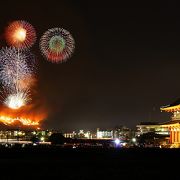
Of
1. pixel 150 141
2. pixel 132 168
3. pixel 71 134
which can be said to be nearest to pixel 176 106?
pixel 150 141

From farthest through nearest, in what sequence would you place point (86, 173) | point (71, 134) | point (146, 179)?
1. point (71, 134)
2. point (86, 173)
3. point (146, 179)

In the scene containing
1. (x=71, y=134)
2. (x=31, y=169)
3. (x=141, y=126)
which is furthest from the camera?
(x=71, y=134)

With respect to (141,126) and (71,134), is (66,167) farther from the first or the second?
(71,134)

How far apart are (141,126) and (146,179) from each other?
12230 centimetres

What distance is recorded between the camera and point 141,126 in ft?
469

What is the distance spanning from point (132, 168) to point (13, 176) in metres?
8.35

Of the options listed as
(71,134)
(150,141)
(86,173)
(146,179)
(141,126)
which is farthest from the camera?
(71,134)

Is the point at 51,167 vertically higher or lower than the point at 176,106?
lower

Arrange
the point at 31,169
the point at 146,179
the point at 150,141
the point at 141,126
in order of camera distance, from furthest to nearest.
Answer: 1. the point at 141,126
2. the point at 150,141
3. the point at 31,169
4. the point at 146,179

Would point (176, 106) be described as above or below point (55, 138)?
above

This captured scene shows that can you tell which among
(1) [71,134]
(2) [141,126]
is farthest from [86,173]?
(1) [71,134]

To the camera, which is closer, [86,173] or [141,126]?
[86,173]

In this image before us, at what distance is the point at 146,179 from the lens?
21.8 m

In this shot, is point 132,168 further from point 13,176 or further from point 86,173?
point 13,176
